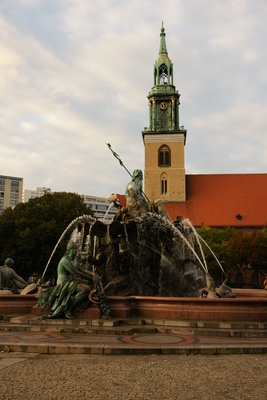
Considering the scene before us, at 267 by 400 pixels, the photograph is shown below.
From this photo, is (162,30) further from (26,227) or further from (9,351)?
(9,351)

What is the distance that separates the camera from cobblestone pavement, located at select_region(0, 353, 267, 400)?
187 inches

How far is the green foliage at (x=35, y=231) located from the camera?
3456 cm

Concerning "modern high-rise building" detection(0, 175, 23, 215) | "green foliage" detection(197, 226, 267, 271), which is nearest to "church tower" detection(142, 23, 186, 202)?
"green foliage" detection(197, 226, 267, 271)

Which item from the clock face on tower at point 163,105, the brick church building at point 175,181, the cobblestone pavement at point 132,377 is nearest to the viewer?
the cobblestone pavement at point 132,377

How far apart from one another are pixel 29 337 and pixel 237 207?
5408 cm

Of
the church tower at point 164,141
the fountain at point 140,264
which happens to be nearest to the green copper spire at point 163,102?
the church tower at point 164,141

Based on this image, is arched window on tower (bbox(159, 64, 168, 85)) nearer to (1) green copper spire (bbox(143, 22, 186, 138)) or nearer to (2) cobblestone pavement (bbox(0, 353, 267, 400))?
(1) green copper spire (bbox(143, 22, 186, 138))

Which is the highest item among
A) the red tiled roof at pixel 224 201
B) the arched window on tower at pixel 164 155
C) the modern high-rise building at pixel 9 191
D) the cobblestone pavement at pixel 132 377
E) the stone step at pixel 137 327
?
the modern high-rise building at pixel 9 191

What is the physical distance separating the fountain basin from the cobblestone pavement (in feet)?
8.26

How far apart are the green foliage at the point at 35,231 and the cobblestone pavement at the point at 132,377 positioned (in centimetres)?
2871

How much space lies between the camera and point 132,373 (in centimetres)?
561

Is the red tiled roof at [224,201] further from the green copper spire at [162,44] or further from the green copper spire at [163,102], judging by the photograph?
the green copper spire at [162,44]

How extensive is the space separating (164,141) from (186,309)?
5244 centimetres

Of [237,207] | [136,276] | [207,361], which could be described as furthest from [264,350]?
[237,207]
